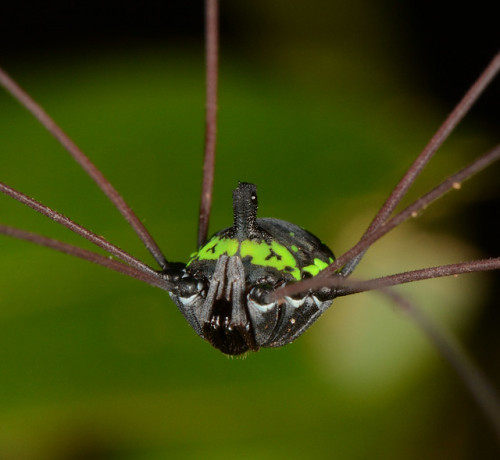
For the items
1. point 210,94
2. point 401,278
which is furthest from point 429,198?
point 210,94

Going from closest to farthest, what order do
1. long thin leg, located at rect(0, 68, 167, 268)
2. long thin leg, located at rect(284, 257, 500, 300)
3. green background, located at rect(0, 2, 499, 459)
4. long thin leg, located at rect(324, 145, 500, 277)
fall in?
long thin leg, located at rect(324, 145, 500, 277)
long thin leg, located at rect(284, 257, 500, 300)
long thin leg, located at rect(0, 68, 167, 268)
green background, located at rect(0, 2, 499, 459)

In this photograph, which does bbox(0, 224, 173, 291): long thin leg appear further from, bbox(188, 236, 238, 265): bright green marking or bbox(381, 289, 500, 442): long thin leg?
bbox(381, 289, 500, 442): long thin leg

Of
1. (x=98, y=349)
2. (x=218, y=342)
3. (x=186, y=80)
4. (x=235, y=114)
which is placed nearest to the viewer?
(x=218, y=342)

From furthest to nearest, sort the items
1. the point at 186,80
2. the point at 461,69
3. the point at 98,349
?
the point at 461,69, the point at 186,80, the point at 98,349

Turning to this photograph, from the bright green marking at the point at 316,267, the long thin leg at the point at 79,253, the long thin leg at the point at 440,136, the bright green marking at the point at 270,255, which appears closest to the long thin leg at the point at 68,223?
the long thin leg at the point at 79,253

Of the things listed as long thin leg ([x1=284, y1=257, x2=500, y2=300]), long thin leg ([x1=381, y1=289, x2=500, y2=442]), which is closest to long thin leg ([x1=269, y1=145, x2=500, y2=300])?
long thin leg ([x1=284, y1=257, x2=500, y2=300])

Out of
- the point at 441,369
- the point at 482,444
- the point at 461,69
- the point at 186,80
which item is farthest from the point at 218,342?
the point at 461,69

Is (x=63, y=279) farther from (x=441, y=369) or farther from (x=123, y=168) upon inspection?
(x=441, y=369)
